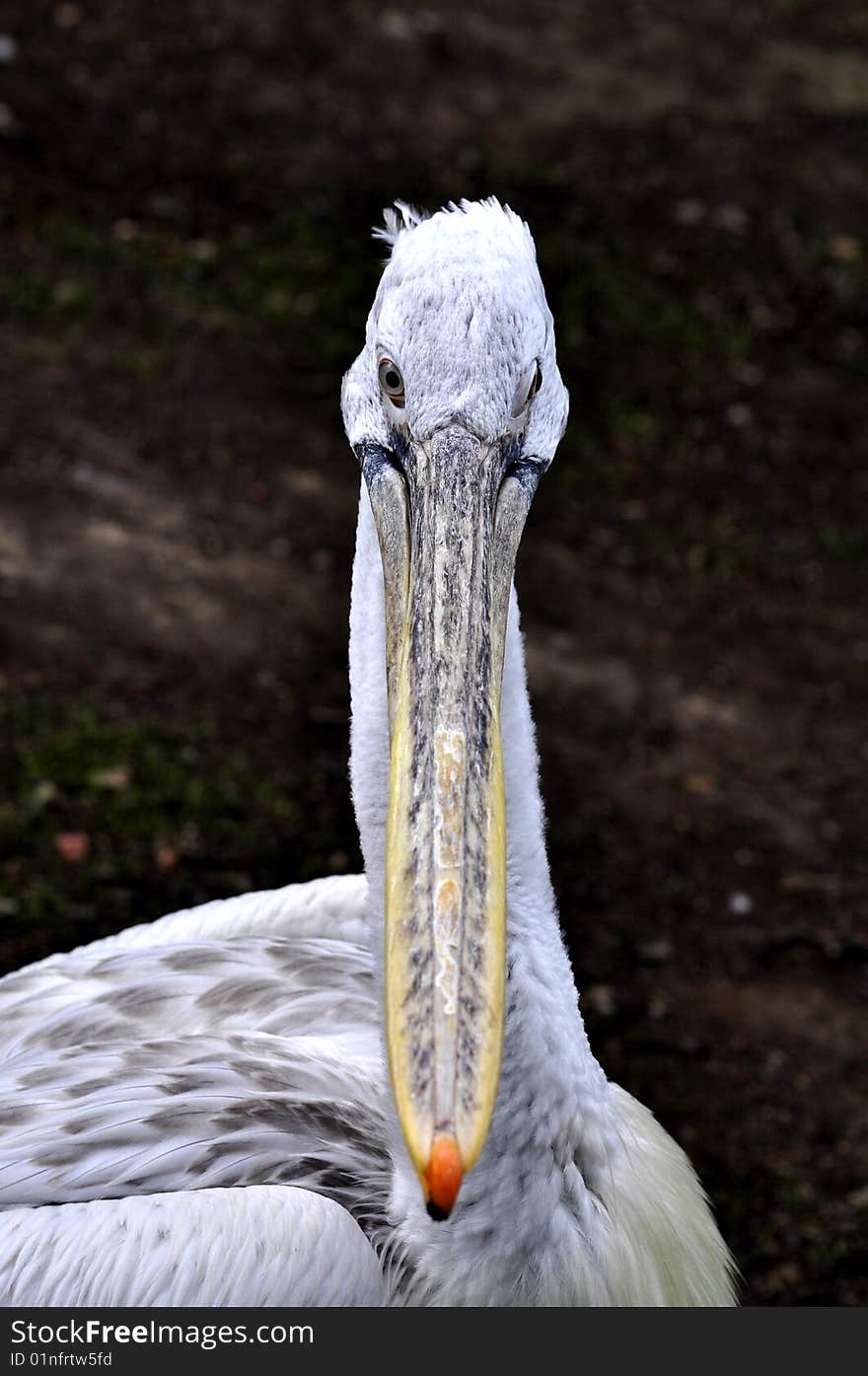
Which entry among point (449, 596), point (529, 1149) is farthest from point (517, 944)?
point (449, 596)

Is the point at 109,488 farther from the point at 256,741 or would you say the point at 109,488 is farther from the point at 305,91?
the point at 305,91

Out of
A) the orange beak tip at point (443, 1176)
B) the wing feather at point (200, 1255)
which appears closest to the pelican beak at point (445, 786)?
the orange beak tip at point (443, 1176)

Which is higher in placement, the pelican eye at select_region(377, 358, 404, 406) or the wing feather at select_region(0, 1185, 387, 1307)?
the pelican eye at select_region(377, 358, 404, 406)

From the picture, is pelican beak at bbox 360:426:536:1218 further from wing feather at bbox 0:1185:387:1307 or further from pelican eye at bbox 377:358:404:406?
wing feather at bbox 0:1185:387:1307

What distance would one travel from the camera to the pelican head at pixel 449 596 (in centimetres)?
175

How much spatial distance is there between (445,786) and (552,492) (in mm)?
4005

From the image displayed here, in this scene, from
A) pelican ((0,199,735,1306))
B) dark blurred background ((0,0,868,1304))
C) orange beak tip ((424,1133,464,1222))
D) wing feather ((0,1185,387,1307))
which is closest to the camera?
orange beak tip ((424,1133,464,1222))

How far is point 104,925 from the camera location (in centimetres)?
425

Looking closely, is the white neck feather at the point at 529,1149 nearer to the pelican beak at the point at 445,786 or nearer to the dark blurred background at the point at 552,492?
the pelican beak at the point at 445,786

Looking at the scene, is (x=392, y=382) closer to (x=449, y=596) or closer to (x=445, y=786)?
(x=449, y=596)

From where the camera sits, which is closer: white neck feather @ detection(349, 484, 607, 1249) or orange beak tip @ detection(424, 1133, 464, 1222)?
orange beak tip @ detection(424, 1133, 464, 1222)

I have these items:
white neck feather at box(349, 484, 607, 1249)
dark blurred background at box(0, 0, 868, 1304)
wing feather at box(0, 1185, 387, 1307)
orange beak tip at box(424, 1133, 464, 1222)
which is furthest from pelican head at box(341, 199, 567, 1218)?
dark blurred background at box(0, 0, 868, 1304)

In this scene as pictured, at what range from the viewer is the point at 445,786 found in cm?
191

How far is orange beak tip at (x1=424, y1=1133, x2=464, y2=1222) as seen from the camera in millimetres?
1674
